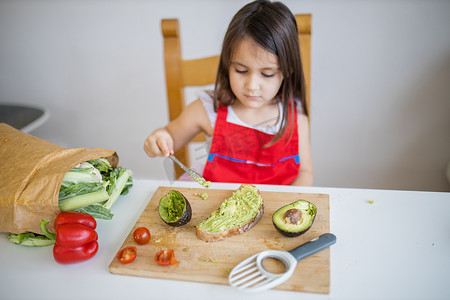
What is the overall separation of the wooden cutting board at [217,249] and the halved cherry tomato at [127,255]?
0.01 metres

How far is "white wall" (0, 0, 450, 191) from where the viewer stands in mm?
1986

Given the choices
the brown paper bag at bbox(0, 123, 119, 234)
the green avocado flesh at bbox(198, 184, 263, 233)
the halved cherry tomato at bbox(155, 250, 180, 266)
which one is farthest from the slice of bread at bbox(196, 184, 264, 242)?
the brown paper bag at bbox(0, 123, 119, 234)

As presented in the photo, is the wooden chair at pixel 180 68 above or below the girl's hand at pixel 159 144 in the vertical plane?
above

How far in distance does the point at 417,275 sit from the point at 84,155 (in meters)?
1.01

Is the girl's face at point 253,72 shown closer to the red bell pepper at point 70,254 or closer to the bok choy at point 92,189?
the bok choy at point 92,189

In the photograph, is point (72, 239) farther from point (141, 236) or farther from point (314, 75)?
point (314, 75)

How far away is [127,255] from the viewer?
0.97 m

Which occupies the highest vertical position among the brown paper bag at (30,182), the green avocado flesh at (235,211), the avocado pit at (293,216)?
the brown paper bag at (30,182)

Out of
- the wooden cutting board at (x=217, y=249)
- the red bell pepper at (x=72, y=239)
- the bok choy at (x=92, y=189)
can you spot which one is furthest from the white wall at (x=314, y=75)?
the red bell pepper at (x=72, y=239)

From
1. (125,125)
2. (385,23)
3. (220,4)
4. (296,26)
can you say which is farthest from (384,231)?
(125,125)

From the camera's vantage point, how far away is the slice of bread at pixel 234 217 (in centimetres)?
103

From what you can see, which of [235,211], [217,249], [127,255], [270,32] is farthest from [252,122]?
[127,255]

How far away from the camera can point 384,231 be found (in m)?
1.06

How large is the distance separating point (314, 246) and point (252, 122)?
0.83 m
